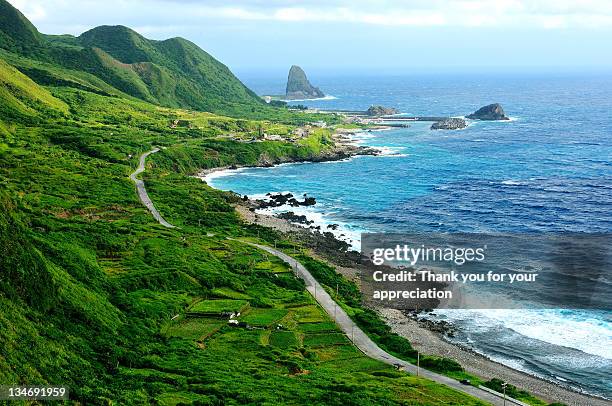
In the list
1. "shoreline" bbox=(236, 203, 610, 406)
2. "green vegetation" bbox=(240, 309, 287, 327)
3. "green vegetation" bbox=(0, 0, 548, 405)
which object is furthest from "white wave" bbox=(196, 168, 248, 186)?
"shoreline" bbox=(236, 203, 610, 406)

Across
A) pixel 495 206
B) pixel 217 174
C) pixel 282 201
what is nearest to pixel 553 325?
pixel 495 206

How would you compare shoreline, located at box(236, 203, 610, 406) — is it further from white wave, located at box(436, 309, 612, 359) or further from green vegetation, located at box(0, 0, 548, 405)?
white wave, located at box(436, 309, 612, 359)

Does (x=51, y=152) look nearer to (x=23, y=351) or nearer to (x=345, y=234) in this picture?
(x=345, y=234)

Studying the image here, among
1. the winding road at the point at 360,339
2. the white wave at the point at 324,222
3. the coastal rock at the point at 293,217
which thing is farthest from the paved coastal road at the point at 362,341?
the coastal rock at the point at 293,217

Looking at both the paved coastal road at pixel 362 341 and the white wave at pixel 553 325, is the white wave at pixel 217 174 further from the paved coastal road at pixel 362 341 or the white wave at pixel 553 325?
the white wave at pixel 553 325

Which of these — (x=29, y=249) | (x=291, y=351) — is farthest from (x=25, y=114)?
(x=291, y=351)
